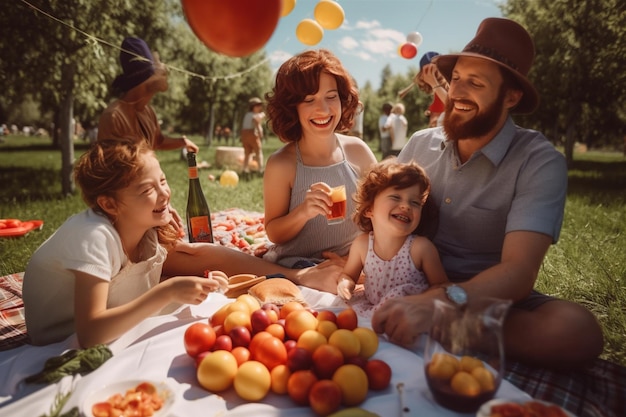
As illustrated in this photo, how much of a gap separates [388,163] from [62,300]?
6.64 ft

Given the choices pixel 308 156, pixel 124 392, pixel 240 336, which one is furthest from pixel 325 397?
pixel 308 156

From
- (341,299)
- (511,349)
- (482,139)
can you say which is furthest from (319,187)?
(511,349)

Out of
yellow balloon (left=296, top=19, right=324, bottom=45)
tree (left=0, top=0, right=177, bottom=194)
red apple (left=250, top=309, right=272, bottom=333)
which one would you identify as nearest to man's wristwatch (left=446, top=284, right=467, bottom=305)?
red apple (left=250, top=309, right=272, bottom=333)

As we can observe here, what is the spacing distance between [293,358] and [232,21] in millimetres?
1462

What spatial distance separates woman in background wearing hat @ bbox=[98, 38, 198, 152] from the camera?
401 cm

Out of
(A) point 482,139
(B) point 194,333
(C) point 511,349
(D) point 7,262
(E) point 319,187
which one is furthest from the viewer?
(D) point 7,262

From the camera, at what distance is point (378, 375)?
69.9 inches

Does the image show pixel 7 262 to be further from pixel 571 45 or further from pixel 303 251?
pixel 571 45

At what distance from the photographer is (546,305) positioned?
220 cm

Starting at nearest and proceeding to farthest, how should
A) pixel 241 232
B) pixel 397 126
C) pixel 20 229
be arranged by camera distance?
pixel 20 229
pixel 241 232
pixel 397 126

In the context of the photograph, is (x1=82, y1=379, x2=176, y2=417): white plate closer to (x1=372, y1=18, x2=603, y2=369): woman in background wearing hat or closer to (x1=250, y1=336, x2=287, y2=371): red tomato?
(x1=250, y1=336, x2=287, y2=371): red tomato

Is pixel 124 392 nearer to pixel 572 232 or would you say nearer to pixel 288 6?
pixel 288 6

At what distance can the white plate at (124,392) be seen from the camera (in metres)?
1.57

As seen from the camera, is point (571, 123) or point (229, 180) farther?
point (571, 123)
